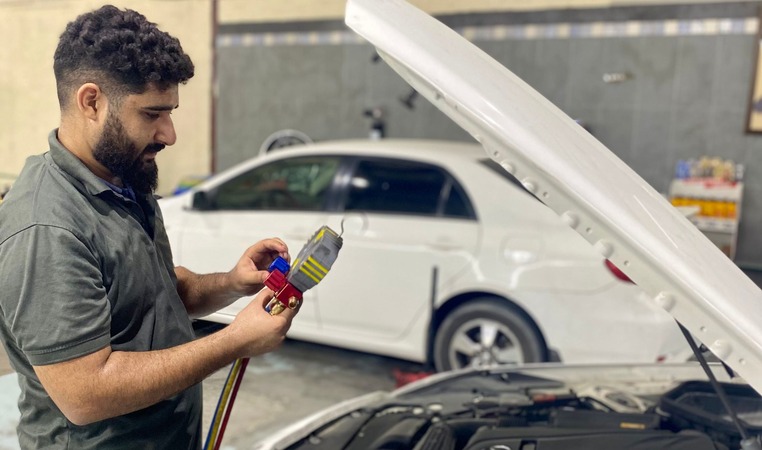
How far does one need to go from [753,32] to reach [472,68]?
6127 mm

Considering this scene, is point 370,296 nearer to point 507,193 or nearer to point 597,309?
point 507,193

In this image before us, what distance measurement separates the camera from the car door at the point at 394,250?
13.6 ft

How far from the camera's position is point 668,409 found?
202cm

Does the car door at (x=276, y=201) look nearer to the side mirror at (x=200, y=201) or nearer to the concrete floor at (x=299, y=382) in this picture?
the side mirror at (x=200, y=201)

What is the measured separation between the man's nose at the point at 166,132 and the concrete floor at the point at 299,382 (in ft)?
5.86

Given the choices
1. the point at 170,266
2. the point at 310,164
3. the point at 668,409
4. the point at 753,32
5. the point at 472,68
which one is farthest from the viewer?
the point at 753,32

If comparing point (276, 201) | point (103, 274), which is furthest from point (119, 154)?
point (276, 201)

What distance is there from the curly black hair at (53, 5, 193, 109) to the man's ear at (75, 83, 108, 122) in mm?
11

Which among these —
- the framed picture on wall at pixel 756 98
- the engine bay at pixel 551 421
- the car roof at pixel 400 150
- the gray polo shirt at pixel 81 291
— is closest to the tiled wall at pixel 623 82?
the framed picture on wall at pixel 756 98

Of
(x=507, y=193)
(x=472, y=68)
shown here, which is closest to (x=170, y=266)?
(x=472, y=68)

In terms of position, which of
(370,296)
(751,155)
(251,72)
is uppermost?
(251,72)

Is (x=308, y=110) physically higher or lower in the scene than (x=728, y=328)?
higher

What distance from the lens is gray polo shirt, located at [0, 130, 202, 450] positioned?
1.15m

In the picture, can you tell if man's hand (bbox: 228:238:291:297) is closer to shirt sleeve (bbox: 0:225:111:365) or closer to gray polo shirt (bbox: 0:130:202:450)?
gray polo shirt (bbox: 0:130:202:450)
